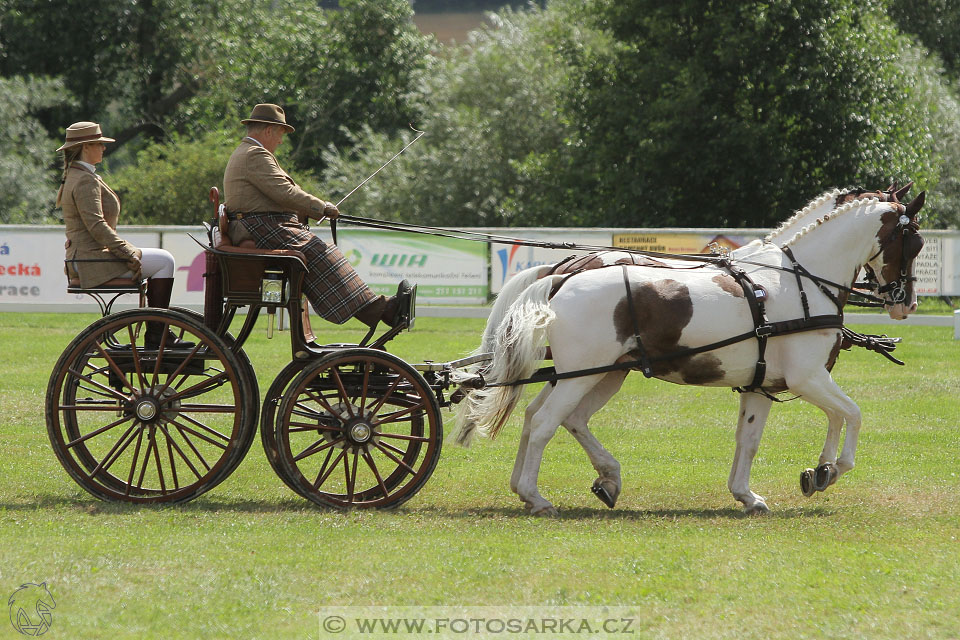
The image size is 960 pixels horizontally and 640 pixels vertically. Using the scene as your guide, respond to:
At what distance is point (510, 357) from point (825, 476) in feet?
7.33

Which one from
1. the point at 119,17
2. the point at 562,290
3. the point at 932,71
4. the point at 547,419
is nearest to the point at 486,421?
the point at 547,419

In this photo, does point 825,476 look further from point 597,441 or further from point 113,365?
point 113,365

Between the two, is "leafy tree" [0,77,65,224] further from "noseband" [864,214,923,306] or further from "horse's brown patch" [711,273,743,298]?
"noseband" [864,214,923,306]

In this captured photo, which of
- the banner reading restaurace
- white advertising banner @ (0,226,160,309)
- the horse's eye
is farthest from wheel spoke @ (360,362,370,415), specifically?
white advertising banner @ (0,226,160,309)

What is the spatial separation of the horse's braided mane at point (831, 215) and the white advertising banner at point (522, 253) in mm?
10722

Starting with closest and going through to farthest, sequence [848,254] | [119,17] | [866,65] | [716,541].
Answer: [716,541] → [848,254] → [866,65] → [119,17]

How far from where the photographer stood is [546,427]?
24.2 feet

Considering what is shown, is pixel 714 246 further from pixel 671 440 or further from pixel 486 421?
pixel 671 440

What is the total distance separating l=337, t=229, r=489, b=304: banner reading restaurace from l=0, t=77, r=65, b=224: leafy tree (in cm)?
1489

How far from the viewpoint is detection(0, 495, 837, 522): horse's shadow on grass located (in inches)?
278

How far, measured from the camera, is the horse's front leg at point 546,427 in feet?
24.1

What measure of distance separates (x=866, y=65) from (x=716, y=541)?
2204cm

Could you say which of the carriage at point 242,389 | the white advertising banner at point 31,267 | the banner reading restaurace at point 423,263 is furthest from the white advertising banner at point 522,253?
the carriage at point 242,389

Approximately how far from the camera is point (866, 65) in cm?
2602
